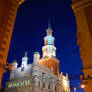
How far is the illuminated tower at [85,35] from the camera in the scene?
8.24m

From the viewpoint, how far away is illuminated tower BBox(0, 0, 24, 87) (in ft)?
31.5

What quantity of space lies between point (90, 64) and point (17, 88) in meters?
42.1

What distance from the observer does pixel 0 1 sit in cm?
1053

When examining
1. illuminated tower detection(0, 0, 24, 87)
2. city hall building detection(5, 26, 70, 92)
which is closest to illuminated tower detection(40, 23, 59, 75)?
city hall building detection(5, 26, 70, 92)

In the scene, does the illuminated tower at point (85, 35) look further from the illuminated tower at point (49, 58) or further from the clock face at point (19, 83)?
the illuminated tower at point (49, 58)

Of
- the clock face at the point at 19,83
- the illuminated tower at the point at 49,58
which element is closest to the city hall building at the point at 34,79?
the clock face at the point at 19,83

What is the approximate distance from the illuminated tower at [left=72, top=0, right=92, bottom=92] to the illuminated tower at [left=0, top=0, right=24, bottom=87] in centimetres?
585

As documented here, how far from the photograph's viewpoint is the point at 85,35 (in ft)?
31.7

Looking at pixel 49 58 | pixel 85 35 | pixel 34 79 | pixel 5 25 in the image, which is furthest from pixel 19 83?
pixel 85 35

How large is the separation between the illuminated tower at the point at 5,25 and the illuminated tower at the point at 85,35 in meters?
5.85

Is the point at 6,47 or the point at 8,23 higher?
the point at 8,23

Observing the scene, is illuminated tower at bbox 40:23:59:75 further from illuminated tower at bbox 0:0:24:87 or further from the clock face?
illuminated tower at bbox 0:0:24:87

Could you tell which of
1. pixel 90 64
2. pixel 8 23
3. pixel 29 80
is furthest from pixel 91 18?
pixel 29 80

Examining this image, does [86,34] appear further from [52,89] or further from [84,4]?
[52,89]
